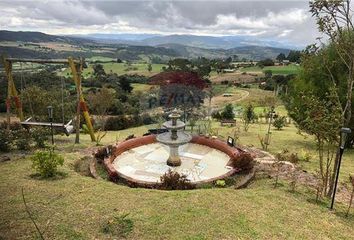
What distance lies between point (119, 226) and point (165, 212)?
1.28 metres

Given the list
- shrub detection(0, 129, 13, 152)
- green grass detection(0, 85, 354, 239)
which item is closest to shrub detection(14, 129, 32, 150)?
shrub detection(0, 129, 13, 152)

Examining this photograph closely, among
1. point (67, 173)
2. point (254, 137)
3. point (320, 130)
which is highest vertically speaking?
point (320, 130)

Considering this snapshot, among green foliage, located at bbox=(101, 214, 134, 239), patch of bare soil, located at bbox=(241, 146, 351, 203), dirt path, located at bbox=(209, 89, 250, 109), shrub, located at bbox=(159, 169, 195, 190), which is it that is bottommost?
dirt path, located at bbox=(209, 89, 250, 109)

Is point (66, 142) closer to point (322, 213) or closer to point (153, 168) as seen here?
point (153, 168)

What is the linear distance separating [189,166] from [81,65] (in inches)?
297

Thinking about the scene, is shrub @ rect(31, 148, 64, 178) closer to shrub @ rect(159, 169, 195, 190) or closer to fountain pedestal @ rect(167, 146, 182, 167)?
shrub @ rect(159, 169, 195, 190)

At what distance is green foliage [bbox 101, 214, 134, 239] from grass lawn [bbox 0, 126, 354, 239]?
5.0 inches

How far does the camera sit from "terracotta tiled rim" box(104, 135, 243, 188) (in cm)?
1106

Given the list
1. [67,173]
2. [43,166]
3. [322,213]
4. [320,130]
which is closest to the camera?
[322,213]

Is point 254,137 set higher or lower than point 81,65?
lower

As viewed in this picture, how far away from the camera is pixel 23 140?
14719 millimetres

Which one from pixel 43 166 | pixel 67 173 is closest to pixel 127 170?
pixel 67 173

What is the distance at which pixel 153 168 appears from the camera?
1330 cm

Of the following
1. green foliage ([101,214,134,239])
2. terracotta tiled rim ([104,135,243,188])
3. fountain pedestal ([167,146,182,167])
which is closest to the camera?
green foliage ([101,214,134,239])
